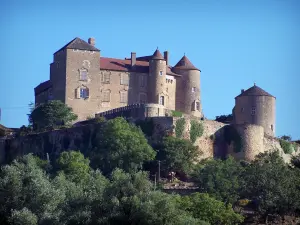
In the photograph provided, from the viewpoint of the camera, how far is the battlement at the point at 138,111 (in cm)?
8338

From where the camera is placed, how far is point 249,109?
290 feet

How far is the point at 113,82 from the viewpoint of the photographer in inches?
3467

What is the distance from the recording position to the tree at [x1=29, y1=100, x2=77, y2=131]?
278 ft

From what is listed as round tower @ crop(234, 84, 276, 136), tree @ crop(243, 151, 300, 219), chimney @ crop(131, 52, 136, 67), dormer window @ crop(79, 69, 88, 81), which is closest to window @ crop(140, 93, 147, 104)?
chimney @ crop(131, 52, 136, 67)

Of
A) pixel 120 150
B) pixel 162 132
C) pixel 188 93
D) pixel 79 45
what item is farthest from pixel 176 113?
pixel 79 45

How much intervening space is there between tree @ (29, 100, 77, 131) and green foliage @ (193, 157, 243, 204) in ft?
47.7

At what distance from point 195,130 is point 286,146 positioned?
9.72 metres

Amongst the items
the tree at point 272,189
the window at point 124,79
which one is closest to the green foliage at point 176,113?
the window at point 124,79

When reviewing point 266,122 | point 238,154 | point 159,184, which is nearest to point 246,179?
point 159,184

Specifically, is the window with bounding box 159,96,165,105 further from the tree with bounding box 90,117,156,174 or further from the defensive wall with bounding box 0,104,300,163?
the tree with bounding box 90,117,156,174

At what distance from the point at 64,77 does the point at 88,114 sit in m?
3.62

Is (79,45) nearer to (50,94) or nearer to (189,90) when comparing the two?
(50,94)

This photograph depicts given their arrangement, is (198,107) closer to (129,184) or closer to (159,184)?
(159,184)

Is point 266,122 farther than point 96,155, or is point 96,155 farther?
point 266,122
